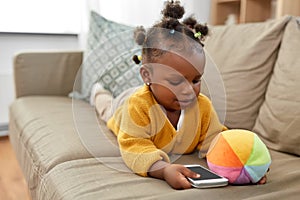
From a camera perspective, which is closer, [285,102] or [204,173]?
[204,173]

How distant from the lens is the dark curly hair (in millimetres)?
856

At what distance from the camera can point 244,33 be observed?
133 cm

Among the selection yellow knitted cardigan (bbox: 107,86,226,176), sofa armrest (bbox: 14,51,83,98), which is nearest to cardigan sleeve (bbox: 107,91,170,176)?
yellow knitted cardigan (bbox: 107,86,226,176)

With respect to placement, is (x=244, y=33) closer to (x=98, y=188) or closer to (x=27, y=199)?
(x=98, y=188)

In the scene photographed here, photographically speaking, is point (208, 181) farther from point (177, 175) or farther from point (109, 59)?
point (109, 59)

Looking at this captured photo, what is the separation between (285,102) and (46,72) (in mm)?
1252

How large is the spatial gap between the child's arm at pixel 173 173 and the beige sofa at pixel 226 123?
20 millimetres

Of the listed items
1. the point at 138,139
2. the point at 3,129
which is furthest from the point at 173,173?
the point at 3,129

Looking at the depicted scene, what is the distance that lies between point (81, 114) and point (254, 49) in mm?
676

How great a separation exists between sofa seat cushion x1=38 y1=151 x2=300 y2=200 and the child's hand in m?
0.01

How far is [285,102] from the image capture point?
1.07 m

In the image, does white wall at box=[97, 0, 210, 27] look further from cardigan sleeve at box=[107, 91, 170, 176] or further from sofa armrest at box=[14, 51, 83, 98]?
cardigan sleeve at box=[107, 91, 170, 176]

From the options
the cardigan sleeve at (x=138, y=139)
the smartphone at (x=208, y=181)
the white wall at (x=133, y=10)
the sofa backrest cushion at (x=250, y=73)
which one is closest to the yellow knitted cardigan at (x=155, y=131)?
the cardigan sleeve at (x=138, y=139)

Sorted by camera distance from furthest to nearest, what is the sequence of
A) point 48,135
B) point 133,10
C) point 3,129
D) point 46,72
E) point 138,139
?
point 3,129 → point 133,10 → point 46,72 → point 48,135 → point 138,139
